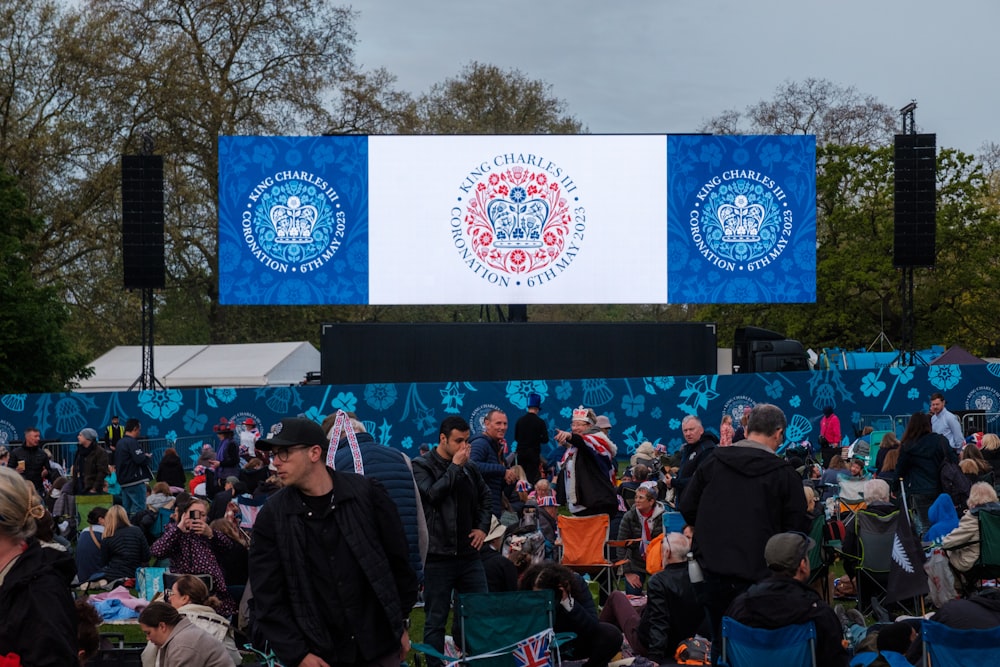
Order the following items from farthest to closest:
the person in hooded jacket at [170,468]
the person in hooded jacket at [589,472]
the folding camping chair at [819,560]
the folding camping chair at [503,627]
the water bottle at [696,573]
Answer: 1. the person in hooded jacket at [170,468]
2. the person in hooded jacket at [589,472]
3. the folding camping chair at [819,560]
4. the folding camping chair at [503,627]
5. the water bottle at [696,573]

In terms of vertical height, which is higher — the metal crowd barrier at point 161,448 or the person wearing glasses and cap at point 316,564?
the person wearing glasses and cap at point 316,564

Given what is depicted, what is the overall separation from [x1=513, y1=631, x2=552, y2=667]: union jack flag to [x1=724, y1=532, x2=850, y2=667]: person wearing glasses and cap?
1343 mm

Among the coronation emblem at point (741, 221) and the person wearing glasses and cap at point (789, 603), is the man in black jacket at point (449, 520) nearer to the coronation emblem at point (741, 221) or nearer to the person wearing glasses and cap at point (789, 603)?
the person wearing glasses and cap at point (789, 603)

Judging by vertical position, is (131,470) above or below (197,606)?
below

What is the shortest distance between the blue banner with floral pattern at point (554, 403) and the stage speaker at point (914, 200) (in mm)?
2232

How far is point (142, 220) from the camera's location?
23.1 m

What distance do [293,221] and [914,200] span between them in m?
12.2

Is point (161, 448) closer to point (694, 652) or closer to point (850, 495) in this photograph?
point (850, 495)

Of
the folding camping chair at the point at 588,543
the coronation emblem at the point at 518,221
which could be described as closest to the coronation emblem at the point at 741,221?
the coronation emblem at the point at 518,221

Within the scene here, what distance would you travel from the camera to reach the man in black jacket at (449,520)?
6.90 metres

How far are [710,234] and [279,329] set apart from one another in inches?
943

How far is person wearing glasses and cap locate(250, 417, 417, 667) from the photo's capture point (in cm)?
403

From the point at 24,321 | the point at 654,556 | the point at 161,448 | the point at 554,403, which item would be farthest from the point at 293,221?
the point at 654,556

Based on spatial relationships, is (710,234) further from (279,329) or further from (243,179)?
(279,329)
